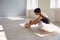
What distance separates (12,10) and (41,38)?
4.96 meters

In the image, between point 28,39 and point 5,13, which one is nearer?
point 28,39

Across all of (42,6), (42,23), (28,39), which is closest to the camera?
(28,39)

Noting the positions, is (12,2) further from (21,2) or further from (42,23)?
(42,23)

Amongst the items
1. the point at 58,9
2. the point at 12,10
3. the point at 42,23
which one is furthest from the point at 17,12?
the point at 42,23

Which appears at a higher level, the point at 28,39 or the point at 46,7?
the point at 46,7

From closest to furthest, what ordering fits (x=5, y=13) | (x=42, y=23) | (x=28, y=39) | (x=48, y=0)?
(x=28, y=39), (x=42, y=23), (x=48, y=0), (x=5, y=13)

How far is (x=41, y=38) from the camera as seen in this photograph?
2.63 metres

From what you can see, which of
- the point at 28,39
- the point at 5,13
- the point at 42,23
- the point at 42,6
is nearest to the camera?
the point at 28,39

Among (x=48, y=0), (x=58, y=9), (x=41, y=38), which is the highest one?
(x=48, y=0)

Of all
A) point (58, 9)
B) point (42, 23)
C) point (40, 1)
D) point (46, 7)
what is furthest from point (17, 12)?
point (42, 23)

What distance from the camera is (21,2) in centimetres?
737

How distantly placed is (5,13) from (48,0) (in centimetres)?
287

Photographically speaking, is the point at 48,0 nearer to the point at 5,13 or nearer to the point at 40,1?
the point at 40,1

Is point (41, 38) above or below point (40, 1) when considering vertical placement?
below
